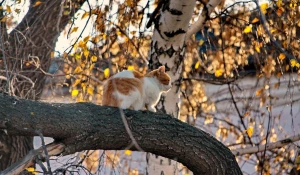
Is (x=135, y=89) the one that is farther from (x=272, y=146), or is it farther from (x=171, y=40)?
(x=272, y=146)

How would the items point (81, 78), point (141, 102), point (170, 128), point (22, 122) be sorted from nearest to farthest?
point (22, 122), point (170, 128), point (141, 102), point (81, 78)

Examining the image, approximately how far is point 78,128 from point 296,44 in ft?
8.53

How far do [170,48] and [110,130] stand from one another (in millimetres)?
1306

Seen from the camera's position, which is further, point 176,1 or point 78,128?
point 176,1

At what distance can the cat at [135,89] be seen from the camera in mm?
3793

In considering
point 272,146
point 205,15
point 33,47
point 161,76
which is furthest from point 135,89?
point 33,47

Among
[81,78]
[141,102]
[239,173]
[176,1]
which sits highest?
[176,1]

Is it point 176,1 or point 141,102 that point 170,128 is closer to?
point 141,102

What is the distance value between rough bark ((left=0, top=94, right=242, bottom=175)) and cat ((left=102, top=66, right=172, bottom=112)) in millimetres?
209

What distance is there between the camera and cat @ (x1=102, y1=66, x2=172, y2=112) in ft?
12.4

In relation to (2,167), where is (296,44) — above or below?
above

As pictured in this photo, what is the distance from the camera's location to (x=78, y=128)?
332 cm

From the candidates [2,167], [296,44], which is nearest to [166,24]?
[296,44]

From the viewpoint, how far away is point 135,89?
3918mm
